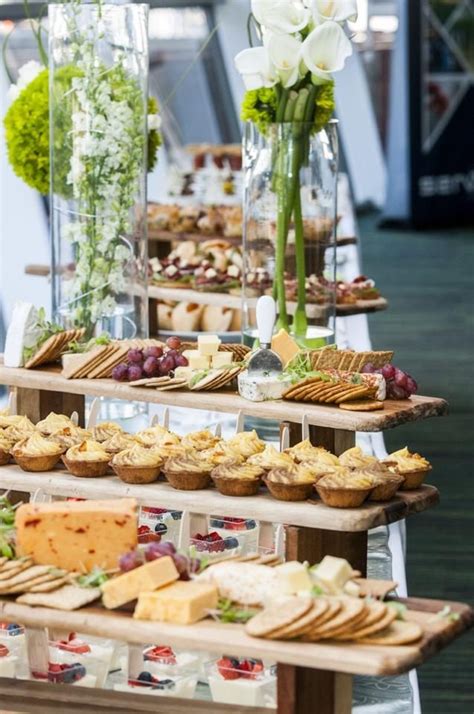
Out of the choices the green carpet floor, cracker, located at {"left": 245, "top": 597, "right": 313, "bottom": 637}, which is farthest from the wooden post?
cracker, located at {"left": 245, "top": 597, "right": 313, "bottom": 637}

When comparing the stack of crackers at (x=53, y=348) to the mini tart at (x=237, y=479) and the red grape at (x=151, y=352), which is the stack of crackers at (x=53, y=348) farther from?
the mini tart at (x=237, y=479)

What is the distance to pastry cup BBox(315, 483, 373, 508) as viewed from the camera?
2773mm

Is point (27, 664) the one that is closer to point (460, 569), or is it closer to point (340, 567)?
point (340, 567)

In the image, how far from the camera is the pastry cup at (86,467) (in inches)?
120

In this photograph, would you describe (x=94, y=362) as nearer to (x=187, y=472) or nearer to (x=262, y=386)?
(x=262, y=386)

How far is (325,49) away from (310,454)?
4.17ft

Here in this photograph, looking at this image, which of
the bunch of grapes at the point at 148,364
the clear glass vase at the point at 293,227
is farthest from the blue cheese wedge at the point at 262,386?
the clear glass vase at the point at 293,227

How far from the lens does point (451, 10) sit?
15.3m

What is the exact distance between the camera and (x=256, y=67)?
12.9 ft

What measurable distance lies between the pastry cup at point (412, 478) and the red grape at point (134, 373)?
2.81 feet

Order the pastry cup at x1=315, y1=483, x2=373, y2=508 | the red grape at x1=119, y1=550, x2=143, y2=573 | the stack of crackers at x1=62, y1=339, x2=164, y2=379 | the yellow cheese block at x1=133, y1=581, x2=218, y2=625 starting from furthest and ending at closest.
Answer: the stack of crackers at x1=62, y1=339, x2=164, y2=379 → the pastry cup at x1=315, y1=483, x2=373, y2=508 → the red grape at x1=119, y1=550, x2=143, y2=573 → the yellow cheese block at x1=133, y1=581, x2=218, y2=625

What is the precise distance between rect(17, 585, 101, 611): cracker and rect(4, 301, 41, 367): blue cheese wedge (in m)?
1.55

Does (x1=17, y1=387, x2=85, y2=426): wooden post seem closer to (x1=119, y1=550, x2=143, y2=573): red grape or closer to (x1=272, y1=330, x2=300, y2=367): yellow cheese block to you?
(x1=272, y1=330, x2=300, y2=367): yellow cheese block

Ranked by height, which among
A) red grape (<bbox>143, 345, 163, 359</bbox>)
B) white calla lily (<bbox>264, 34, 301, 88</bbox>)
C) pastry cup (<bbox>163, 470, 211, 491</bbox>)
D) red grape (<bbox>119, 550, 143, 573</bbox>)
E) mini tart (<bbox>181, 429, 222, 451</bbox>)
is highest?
white calla lily (<bbox>264, 34, 301, 88</bbox>)
